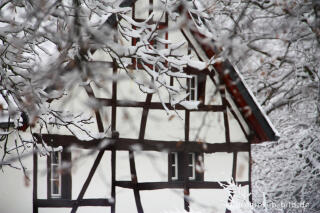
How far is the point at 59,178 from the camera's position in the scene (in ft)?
32.7

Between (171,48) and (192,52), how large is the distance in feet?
11.2

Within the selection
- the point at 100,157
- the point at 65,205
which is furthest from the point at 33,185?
the point at 100,157

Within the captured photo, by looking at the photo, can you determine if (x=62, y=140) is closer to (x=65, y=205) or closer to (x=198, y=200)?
(x=65, y=205)

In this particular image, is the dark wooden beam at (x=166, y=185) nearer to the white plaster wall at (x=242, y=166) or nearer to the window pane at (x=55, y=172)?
the white plaster wall at (x=242, y=166)

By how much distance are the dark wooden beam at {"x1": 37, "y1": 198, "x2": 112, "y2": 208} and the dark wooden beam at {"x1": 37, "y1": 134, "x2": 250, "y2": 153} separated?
1.06 m

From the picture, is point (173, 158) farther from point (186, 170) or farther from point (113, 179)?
point (113, 179)

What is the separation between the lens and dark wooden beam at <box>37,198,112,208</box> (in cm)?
969

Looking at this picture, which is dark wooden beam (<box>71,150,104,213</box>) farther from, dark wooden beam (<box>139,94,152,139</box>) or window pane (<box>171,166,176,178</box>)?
window pane (<box>171,166,176,178</box>)

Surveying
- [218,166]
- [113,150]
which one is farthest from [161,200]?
[218,166]

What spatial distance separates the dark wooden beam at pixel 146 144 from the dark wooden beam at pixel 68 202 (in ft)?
3.47

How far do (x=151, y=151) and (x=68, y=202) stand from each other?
6.51 feet

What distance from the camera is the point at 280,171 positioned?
16.0 m

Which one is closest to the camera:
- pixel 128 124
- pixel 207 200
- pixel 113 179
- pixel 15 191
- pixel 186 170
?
pixel 113 179

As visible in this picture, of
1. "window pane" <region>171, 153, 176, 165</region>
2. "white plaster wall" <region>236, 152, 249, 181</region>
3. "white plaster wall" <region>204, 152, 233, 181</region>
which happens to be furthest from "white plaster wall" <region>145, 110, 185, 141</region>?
"white plaster wall" <region>236, 152, 249, 181</region>
